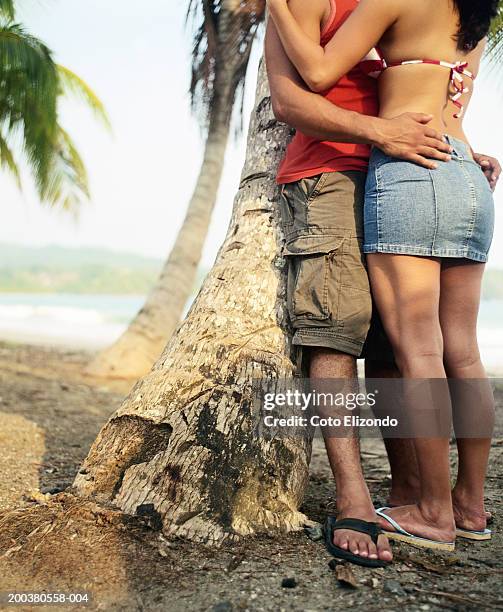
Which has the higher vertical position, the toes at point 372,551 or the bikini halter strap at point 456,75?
the bikini halter strap at point 456,75

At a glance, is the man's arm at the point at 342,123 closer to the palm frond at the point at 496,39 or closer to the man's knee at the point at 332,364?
the man's knee at the point at 332,364

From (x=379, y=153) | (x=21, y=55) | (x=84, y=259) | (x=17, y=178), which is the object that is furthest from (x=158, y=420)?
(x=84, y=259)

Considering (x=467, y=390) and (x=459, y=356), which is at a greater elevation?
(x=459, y=356)


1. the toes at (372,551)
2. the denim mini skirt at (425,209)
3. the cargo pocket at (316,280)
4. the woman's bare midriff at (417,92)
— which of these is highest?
the woman's bare midriff at (417,92)

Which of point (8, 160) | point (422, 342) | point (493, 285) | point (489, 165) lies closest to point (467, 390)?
point (422, 342)

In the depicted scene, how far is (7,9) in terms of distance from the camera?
10648mm

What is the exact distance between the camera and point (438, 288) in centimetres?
250

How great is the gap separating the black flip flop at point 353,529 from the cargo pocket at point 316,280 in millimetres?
732

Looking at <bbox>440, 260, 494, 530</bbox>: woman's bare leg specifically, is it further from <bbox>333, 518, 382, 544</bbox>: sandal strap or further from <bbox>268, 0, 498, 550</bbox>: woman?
<bbox>333, 518, 382, 544</bbox>: sandal strap

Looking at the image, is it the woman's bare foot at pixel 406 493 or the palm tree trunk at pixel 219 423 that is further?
the woman's bare foot at pixel 406 493

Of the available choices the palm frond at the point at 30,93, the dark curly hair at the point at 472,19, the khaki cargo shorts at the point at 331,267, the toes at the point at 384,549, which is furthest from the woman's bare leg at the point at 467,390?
the palm frond at the point at 30,93

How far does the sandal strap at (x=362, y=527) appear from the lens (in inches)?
94.9

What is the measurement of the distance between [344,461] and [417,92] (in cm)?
141

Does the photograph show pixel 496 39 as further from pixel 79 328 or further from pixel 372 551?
pixel 79 328
